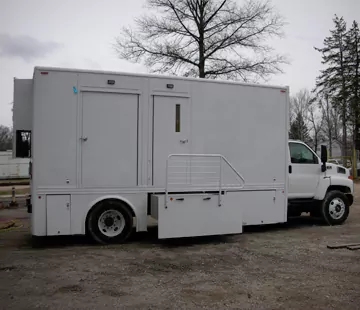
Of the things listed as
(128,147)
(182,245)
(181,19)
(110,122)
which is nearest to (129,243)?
(182,245)

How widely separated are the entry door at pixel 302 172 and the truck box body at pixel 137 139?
2.22 ft

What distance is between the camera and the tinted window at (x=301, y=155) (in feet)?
31.6

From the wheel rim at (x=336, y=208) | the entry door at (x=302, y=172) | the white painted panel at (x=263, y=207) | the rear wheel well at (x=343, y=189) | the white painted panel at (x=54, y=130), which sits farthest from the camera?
the rear wheel well at (x=343, y=189)

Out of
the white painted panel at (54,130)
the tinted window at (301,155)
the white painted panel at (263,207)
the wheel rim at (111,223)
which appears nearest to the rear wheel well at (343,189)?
the tinted window at (301,155)

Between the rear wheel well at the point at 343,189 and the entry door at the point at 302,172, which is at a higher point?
the entry door at the point at 302,172

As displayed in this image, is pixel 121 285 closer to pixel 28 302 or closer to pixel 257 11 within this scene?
pixel 28 302

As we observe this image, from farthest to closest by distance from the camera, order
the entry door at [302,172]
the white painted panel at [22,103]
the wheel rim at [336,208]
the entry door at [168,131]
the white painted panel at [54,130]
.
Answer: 1. the wheel rim at [336,208]
2. the entry door at [302,172]
3. the entry door at [168,131]
4. the white painted panel at [22,103]
5. the white painted panel at [54,130]

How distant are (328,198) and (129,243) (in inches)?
202

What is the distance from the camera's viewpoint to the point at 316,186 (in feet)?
32.6

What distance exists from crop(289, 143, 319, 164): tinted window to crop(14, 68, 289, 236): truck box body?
736 millimetres

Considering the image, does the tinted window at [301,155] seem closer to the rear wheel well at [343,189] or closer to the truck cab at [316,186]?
the truck cab at [316,186]

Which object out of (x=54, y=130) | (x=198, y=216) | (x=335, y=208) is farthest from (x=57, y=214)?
(x=335, y=208)

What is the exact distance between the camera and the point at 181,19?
1902 centimetres

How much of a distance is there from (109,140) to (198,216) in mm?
2235
